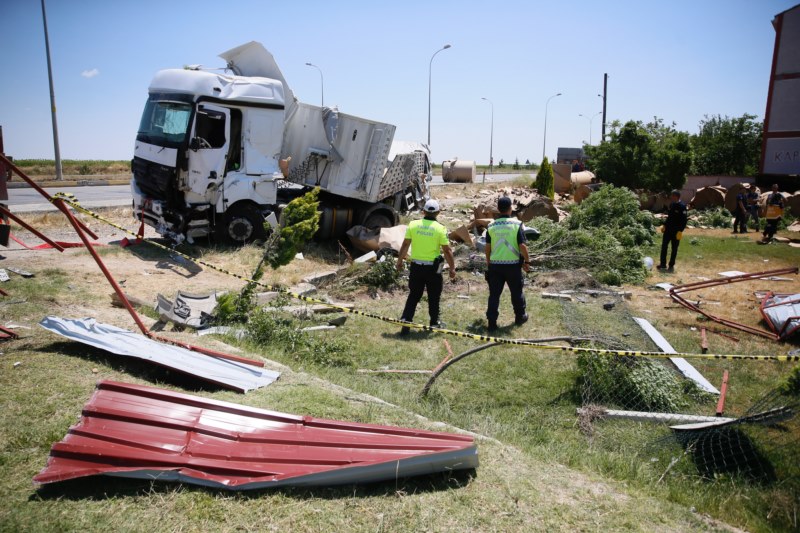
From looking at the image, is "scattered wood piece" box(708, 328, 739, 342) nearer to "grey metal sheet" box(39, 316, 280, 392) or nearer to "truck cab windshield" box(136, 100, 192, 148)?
"grey metal sheet" box(39, 316, 280, 392)

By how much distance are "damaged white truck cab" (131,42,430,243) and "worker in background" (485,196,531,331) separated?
538cm

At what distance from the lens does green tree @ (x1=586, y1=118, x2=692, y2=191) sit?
23.9m

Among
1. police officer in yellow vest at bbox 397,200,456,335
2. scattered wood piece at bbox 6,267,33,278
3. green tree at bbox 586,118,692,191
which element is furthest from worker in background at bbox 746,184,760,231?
scattered wood piece at bbox 6,267,33,278

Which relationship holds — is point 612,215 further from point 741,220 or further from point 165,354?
point 165,354

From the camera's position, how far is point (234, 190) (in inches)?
433

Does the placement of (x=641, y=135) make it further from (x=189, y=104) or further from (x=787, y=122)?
(x=189, y=104)

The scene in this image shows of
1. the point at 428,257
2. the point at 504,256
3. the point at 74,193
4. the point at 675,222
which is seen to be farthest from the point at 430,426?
the point at 74,193

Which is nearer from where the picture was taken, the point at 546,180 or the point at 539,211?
the point at 539,211

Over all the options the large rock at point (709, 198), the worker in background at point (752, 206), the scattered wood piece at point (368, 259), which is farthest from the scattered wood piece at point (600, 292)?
the large rock at point (709, 198)

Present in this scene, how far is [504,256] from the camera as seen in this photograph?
24.2 ft

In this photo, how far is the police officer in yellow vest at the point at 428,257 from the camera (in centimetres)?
716

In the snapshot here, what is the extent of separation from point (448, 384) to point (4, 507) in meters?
3.80

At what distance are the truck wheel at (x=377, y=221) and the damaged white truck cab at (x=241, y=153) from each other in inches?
5.9

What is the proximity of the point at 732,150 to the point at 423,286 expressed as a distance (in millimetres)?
30226
